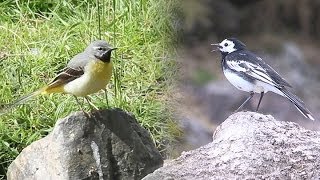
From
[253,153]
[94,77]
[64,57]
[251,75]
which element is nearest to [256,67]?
[251,75]

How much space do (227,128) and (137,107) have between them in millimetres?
1296

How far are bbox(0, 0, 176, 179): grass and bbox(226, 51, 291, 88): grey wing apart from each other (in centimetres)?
110

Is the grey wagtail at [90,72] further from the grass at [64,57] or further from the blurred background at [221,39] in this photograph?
the blurred background at [221,39]

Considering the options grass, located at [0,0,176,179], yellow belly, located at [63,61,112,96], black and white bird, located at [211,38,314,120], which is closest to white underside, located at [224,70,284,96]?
black and white bird, located at [211,38,314,120]

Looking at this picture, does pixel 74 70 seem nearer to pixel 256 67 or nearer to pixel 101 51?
pixel 101 51

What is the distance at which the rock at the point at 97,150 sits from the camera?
81.6 inches

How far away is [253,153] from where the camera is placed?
1.43 metres

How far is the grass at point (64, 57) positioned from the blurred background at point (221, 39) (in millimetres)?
1146

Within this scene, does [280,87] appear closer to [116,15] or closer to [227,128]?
[227,128]

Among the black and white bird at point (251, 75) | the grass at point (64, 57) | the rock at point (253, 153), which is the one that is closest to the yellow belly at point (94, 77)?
the grass at point (64, 57)

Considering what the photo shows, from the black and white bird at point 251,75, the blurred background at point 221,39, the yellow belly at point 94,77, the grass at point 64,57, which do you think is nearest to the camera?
the blurred background at point 221,39

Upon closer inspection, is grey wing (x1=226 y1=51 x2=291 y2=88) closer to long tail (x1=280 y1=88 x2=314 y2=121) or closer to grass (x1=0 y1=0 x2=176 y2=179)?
long tail (x1=280 y1=88 x2=314 y2=121)

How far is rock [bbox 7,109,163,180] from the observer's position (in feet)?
6.80

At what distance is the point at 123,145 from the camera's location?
213cm
